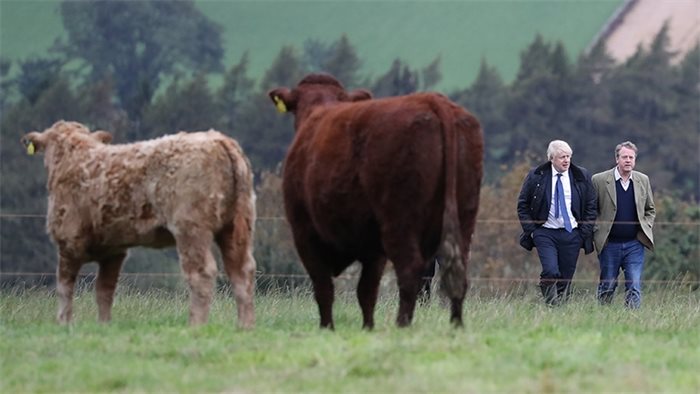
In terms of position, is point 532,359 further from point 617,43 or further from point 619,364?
point 617,43

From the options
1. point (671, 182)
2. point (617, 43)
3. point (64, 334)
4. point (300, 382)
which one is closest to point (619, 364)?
point (300, 382)

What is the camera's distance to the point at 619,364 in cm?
957

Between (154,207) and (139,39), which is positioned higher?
(139,39)

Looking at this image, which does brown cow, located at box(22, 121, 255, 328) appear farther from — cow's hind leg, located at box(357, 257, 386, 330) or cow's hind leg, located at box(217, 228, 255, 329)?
cow's hind leg, located at box(357, 257, 386, 330)

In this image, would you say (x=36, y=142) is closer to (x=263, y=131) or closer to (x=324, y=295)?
(x=324, y=295)

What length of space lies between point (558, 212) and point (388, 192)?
4.75m

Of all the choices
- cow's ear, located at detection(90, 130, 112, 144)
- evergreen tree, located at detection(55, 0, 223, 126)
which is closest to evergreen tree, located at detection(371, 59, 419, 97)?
evergreen tree, located at detection(55, 0, 223, 126)

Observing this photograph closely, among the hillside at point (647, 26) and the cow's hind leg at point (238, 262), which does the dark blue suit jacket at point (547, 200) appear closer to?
the cow's hind leg at point (238, 262)

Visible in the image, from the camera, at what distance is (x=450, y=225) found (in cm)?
1116

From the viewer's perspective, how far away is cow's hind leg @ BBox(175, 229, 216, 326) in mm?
11633

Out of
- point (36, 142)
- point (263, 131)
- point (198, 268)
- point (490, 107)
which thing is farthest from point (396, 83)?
point (198, 268)

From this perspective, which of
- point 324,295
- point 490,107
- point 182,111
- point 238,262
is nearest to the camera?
point 238,262

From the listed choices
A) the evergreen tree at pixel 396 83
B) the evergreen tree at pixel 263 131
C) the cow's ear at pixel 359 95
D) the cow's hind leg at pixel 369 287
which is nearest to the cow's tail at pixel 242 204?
the cow's hind leg at pixel 369 287

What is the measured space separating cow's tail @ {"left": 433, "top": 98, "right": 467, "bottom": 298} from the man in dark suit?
14.5ft
